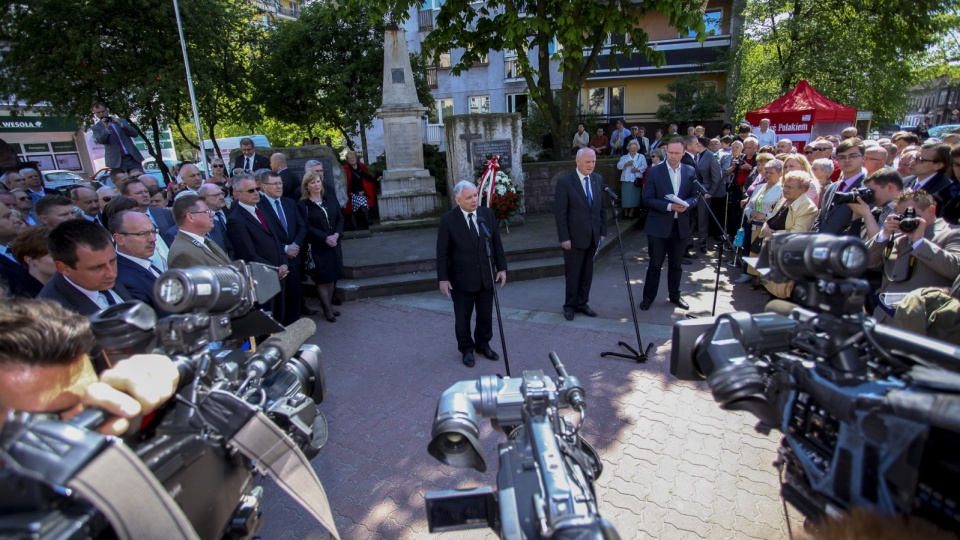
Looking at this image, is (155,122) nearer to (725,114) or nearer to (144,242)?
(144,242)

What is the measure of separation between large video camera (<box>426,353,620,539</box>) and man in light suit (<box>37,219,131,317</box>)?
214 centimetres

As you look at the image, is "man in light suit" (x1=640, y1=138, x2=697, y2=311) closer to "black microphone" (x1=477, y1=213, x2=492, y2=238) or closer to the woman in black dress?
"black microphone" (x1=477, y1=213, x2=492, y2=238)

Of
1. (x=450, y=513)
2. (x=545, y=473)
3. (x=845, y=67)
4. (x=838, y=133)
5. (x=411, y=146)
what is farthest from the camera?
(x=845, y=67)

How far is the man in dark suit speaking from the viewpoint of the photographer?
187 inches

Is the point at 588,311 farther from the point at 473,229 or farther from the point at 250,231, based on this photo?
the point at 250,231

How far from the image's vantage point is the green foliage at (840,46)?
15.9m

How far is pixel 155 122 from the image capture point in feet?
46.0

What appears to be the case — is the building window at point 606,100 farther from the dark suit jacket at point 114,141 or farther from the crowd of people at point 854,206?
the dark suit jacket at point 114,141

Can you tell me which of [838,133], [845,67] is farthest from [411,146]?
[845,67]

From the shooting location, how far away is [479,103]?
26.6 metres

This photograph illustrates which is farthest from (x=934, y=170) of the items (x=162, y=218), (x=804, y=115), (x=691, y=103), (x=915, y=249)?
(x=691, y=103)

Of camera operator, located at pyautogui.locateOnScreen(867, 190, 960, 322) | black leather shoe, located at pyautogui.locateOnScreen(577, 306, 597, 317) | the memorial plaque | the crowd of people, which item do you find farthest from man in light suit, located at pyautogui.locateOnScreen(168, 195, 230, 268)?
the memorial plaque

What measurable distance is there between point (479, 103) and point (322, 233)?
22447 mm

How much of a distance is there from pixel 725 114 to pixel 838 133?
29.8 feet
